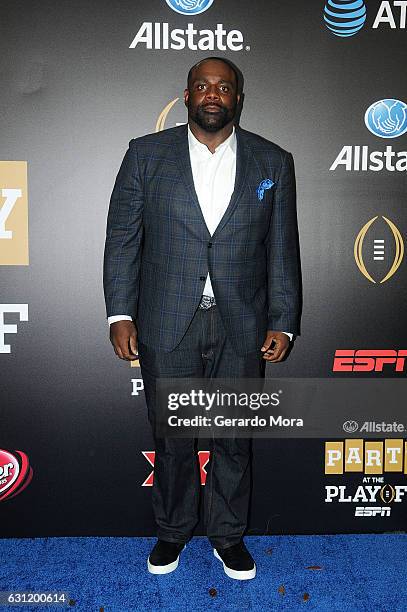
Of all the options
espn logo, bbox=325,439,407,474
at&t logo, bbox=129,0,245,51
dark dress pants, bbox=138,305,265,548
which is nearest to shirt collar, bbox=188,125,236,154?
at&t logo, bbox=129,0,245,51

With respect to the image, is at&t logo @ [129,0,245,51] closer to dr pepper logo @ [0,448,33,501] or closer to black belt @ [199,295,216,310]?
black belt @ [199,295,216,310]

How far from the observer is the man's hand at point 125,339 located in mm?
2377

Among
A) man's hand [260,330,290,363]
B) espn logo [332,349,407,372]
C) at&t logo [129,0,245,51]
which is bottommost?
espn logo [332,349,407,372]

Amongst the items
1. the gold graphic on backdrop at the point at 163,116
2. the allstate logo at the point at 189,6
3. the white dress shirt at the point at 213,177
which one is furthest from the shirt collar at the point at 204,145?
the allstate logo at the point at 189,6

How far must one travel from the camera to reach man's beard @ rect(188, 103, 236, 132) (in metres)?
2.25

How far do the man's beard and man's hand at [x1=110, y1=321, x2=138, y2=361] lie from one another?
0.71m

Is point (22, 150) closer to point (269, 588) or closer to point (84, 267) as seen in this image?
point (84, 267)

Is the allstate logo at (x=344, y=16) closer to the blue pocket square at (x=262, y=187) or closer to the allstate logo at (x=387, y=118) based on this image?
the allstate logo at (x=387, y=118)

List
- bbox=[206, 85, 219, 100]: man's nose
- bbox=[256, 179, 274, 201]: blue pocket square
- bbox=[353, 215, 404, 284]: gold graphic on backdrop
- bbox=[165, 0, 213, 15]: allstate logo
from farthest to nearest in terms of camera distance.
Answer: bbox=[353, 215, 404, 284]: gold graphic on backdrop < bbox=[165, 0, 213, 15]: allstate logo < bbox=[256, 179, 274, 201]: blue pocket square < bbox=[206, 85, 219, 100]: man's nose

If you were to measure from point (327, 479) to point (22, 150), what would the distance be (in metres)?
1.79

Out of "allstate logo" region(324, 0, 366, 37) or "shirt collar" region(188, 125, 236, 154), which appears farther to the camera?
"allstate logo" region(324, 0, 366, 37)

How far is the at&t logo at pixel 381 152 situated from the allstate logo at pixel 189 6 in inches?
28.6

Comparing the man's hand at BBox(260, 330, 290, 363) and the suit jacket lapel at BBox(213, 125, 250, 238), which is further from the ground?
the suit jacket lapel at BBox(213, 125, 250, 238)

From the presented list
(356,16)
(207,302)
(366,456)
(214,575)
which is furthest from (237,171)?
(214,575)
